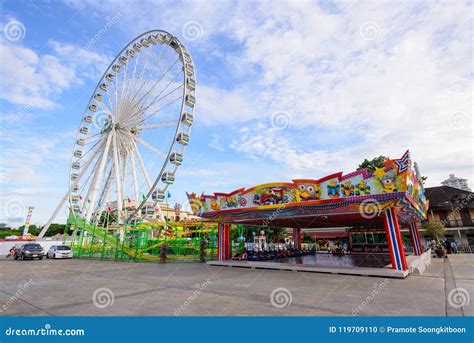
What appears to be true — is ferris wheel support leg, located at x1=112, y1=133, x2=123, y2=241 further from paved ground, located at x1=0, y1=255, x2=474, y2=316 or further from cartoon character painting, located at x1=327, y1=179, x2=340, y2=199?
cartoon character painting, located at x1=327, y1=179, x2=340, y2=199

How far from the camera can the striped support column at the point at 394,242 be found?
37.0 feet

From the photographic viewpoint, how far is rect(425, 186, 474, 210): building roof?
3150cm

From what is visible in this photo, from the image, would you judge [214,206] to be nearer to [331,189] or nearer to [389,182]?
[331,189]

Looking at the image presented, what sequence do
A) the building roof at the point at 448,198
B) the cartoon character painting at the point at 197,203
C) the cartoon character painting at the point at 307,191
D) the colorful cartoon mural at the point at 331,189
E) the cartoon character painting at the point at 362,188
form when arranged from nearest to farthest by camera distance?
1. the colorful cartoon mural at the point at 331,189
2. the cartoon character painting at the point at 362,188
3. the cartoon character painting at the point at 307,191
4. the cartoon character painting at the point at 197,203
5. the building roof at the point at 448,198

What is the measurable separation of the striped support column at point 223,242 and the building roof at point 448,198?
28016mm

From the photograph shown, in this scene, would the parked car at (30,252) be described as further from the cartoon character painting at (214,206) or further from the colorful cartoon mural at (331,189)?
the cartoon character painting at (214,206)

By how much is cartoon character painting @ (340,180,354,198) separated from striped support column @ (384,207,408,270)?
1.93m

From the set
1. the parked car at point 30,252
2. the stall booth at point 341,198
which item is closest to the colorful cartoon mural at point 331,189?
the stall booth at point 341,198

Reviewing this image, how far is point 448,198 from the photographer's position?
33.3 meters

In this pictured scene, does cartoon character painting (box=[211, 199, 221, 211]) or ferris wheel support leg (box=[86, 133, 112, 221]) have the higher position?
ferris wheel support leg (box=[86, 133, 112, 221])

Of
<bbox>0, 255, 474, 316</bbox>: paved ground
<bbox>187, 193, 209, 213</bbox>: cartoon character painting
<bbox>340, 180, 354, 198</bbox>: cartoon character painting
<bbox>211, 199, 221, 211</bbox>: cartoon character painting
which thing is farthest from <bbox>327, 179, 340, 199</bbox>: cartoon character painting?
<bbox>187, 193, 209, 213</bbox>: cartoon character painting

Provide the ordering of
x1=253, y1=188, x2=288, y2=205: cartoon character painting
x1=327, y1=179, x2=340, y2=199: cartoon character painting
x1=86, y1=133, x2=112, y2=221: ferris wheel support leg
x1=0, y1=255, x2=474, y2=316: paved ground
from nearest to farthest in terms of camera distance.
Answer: x1=0, y1=255, x2=474, y2=316: paved ground
x1=327, y1=179, x2=340, y2=199: cartoon character painting
x1=253, y1=188, x2=288, y2=205: cartoon character painting
x1=86, y1=133, x2=112, y2=221: ferris wheel support leg
